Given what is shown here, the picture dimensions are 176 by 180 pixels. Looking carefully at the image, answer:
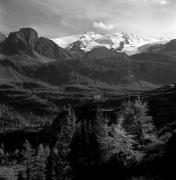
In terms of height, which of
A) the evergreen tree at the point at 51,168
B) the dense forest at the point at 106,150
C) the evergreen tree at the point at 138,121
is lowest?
the evergreen tree at the point at 51,168

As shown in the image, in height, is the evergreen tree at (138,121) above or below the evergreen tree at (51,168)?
above

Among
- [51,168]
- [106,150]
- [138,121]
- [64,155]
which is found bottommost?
[51,168]

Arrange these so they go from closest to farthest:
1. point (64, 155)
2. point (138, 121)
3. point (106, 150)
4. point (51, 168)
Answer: point (106, 150) → point (138, 121) → point (64, 155) → point (51, 168)

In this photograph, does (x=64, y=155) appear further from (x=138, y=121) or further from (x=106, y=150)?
(x=138, y=121)

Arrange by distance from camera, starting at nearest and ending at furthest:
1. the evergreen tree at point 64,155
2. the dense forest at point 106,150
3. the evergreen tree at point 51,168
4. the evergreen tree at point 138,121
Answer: the dense forest at point 106,150, the evergreen tree at point 138,121, the evergreen tree at point 64,155, the evergreen tree at point 51,168

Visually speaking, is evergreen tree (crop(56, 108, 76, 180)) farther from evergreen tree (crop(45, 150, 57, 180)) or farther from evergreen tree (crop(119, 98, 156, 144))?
evergreen tree (crop(119, 98, 156, 144))

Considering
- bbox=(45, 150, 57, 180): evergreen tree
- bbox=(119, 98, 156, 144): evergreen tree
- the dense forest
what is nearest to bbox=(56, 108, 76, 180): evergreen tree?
the dense forest

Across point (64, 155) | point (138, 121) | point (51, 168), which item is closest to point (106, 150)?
point (138, 121)

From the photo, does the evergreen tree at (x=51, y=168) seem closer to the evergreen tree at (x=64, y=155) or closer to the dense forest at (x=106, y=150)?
the dense forest at (x=106, y=150)

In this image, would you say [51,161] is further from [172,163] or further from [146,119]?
[172,163]

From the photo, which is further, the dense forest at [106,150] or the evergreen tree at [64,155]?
the evergreen tree at [64,155]

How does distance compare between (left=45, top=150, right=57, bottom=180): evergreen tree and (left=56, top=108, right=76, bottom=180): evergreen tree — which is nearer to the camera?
(left=56, top=108, right=76, bottom=180): evergreen tree

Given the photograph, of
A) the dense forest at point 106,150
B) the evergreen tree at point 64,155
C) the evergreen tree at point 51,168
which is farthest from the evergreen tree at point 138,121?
the evergreen tree at point 51,168

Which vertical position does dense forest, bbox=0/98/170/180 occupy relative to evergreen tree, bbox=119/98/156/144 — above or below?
below
